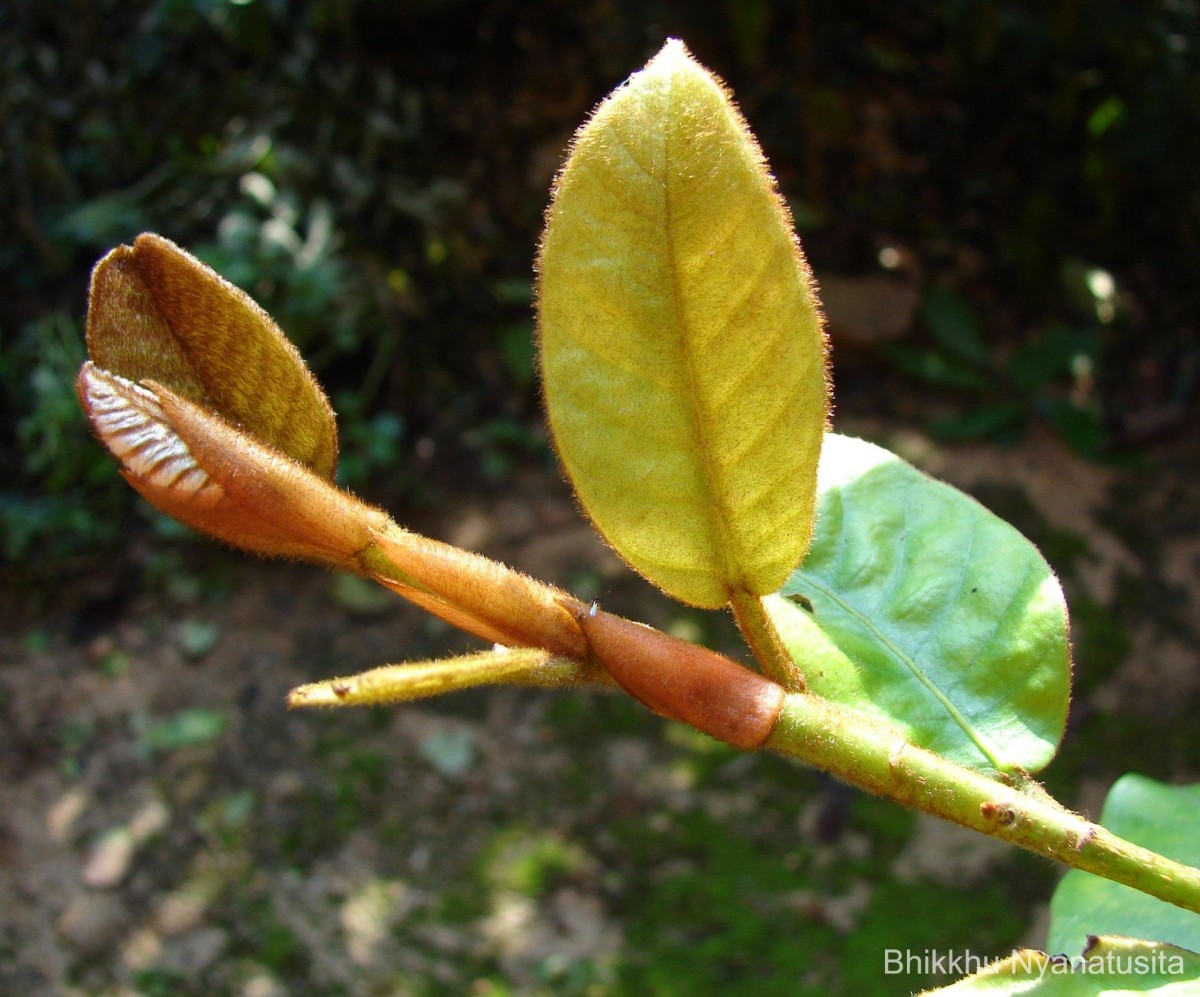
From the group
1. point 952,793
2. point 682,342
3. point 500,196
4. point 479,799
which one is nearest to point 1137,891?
point 952,793

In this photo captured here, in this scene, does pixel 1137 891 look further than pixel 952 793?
Yes

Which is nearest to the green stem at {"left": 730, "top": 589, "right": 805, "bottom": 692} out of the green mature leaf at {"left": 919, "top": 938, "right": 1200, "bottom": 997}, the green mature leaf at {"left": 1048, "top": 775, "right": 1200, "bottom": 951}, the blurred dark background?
the green mature leaf at {"left": 919, "top": 938, "right": 1200, "bottom": 997}

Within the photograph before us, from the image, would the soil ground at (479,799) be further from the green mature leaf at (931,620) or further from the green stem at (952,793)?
the green stem at (952,793)

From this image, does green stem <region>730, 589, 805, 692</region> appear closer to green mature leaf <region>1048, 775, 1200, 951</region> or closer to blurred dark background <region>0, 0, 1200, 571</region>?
green mature leaf <region>1048, 775, 1200, 951</region>

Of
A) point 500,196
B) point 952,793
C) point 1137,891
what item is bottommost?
point 500,196

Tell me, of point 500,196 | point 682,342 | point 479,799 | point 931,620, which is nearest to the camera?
point 682,342

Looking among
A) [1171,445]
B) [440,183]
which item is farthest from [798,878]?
[440,183]

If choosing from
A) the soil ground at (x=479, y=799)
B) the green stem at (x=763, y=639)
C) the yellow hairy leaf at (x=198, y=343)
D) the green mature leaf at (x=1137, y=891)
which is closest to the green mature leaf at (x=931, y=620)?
the green stem at (x=763, y=639)

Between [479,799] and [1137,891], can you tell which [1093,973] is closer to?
[1137,891]
